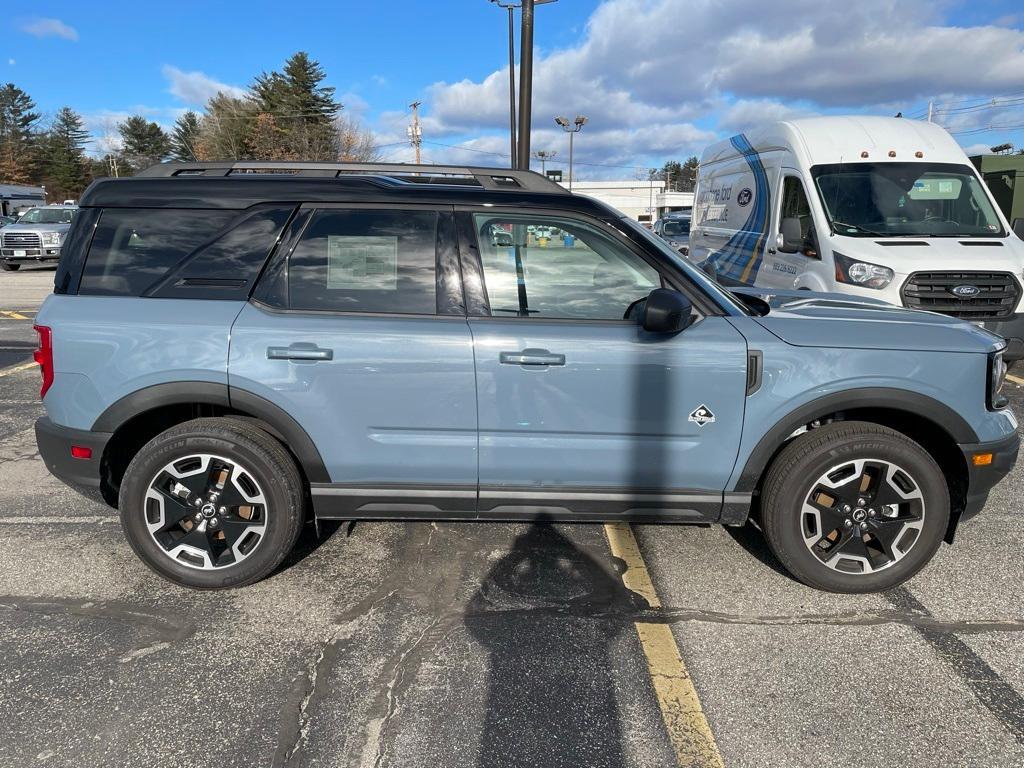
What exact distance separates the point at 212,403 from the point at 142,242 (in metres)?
0.80

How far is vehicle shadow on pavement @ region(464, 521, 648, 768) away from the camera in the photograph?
237 cm

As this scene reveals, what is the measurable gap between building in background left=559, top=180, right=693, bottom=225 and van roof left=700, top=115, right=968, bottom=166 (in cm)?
5668

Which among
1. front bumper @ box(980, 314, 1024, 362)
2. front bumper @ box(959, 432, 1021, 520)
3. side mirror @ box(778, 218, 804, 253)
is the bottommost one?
front bumper @ box(959, 432, 1021, 520)

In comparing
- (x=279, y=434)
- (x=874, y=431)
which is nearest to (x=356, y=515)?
(x=279, y=434)

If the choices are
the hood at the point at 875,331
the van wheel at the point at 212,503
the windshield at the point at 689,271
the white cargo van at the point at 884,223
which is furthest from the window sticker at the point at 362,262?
the white cargo van at the point at 884,223

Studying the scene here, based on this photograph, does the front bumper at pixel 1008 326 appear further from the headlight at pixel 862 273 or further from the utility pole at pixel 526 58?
the utility pole at pixel 526 58

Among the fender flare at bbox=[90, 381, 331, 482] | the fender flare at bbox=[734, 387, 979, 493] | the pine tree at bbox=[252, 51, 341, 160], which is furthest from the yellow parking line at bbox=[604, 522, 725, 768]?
the pine tree at bbox=[252, 51, 341, 160]

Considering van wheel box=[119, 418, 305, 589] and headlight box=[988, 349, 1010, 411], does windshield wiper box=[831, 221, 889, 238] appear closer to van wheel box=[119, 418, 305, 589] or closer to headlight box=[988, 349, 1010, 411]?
headlight box=[988, 349, 1010, 411]

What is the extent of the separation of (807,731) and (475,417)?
5.53ft

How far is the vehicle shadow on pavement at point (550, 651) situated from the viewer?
7.77ft

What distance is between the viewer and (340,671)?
9.02 feet

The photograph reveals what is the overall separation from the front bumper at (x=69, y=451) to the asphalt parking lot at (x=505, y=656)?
53 centimetres

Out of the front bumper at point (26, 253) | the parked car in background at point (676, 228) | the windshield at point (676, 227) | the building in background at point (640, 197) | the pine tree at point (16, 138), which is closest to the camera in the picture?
the front bumper at point (26, 253)

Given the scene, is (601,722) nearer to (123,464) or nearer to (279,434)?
(279,434)
